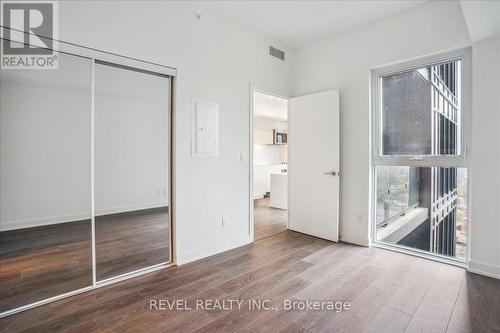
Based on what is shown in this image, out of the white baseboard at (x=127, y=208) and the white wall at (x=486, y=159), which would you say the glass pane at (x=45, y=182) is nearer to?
the white baseboard at (x=127, y=208)

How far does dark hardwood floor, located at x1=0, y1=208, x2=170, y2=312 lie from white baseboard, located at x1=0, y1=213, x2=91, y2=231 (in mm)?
42

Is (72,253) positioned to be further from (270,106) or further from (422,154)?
(270,106)

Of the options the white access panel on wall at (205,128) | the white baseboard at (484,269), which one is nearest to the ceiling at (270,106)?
the white access panel on wall at (205,128)

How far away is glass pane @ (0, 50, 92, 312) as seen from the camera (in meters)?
2.13

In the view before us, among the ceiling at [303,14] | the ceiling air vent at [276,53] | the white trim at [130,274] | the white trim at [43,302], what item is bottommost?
the white trim at [43,302]

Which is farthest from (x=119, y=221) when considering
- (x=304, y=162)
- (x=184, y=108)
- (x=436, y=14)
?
(x=436, y=14)

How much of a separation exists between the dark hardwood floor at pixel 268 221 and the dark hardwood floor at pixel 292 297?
962 millimetres

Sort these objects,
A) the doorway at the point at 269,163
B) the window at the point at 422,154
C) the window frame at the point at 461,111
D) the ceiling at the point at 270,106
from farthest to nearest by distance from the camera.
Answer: the ceiling at the point at 270,106 → the doorway at the point at 269,163 → the window at the point at 422,154 → the window frame at the point at 461,111

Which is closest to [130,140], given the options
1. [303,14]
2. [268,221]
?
[303,14]

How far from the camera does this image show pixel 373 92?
3422 mm

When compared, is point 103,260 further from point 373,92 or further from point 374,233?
point 373,92

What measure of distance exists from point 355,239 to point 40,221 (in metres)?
3.65

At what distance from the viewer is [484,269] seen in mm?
2549

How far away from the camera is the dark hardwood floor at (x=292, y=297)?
184 centimetres
